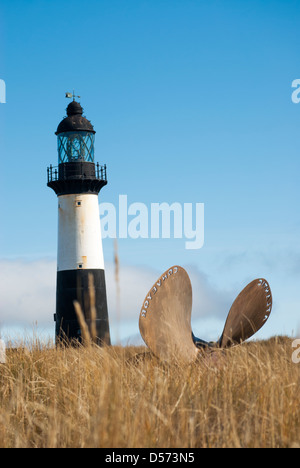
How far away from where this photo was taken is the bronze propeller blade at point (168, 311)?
8.73 meters

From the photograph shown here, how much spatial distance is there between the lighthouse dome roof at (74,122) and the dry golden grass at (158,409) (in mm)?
15395

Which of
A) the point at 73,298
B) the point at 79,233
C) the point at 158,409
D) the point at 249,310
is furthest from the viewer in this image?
the point at 79,233

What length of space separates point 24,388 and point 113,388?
2968mm

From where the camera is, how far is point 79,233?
20.4m

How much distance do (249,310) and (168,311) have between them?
47.4 inches

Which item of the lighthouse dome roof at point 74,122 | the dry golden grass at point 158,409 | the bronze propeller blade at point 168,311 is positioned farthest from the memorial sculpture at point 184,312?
the lighthouse dome roof at point 74,122

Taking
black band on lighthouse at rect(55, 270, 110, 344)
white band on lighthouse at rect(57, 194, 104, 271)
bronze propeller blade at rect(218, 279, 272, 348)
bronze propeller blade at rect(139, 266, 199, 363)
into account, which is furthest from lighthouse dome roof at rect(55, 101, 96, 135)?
bronze propeller blade at rect(218, 279, 272, 348)

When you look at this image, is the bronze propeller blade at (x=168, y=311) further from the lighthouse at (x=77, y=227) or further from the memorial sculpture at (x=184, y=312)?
the lighthouse at (x=77, y=227)

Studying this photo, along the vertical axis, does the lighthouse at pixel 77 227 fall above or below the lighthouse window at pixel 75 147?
below

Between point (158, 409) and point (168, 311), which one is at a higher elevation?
point (168, 311)

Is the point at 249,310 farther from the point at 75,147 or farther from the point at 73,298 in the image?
the point at 75,147

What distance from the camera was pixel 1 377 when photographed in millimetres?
7145

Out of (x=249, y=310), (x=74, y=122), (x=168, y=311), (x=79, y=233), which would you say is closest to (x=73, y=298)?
(x=79, y=233)

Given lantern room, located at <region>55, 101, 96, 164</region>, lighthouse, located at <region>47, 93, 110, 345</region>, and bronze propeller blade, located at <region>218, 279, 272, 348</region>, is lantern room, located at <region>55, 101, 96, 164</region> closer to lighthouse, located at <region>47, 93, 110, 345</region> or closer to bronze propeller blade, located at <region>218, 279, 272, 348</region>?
lighthouse, located at <region>47, 93, 110, 345</region>
